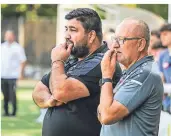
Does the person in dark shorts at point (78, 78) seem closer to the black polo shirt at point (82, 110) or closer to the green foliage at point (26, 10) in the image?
the black polo shirt at point (82, 110)

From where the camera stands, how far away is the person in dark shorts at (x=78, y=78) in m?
4.58

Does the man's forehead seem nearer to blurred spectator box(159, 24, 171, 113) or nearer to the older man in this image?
the older man

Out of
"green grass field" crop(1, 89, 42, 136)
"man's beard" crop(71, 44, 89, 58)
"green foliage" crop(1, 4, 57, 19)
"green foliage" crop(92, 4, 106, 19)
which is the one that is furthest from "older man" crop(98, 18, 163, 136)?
"green foliage" crop(1, 4, 57, 19)

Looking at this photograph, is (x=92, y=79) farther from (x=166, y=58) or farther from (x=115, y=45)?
(x=166, y=58)

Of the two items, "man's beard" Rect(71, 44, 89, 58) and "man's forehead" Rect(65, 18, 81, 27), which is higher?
"man's forehead" Rect(65, 18, 81, 27)

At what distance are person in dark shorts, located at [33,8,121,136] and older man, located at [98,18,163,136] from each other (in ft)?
1.55

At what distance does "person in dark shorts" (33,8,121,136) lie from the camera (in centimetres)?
458

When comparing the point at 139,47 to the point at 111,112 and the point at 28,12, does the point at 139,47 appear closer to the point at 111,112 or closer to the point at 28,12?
the point at 111,112

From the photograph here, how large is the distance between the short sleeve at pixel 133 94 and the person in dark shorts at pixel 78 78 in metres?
0.60

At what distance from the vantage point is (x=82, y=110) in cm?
466

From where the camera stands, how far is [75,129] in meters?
4.69

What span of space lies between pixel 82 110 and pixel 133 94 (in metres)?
0.77

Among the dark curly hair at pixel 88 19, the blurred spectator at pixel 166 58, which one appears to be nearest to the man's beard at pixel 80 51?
the dark curly hair at pixel 88 19

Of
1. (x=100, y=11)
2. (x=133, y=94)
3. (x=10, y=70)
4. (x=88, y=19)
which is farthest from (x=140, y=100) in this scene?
(x=10, y=70)
